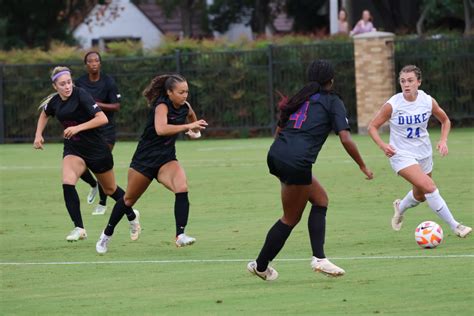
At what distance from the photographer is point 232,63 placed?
32438 millimetres

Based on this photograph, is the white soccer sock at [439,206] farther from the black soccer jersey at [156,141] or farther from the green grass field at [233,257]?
the black soccer jersey at [156,141]

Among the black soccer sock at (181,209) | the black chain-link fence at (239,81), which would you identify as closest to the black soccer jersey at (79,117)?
the black soccer sock at (181,209)

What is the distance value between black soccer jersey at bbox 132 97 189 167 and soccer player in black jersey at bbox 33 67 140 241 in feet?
2.85

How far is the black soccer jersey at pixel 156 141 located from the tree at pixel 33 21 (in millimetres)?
30726

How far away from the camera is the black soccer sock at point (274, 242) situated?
10.1 meters

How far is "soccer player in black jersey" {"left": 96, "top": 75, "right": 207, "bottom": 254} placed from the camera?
40.7 feet

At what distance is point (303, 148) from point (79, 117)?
4207 mm

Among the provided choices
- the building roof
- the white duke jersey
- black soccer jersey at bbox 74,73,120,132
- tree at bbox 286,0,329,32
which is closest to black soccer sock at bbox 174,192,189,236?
the white duke jersey

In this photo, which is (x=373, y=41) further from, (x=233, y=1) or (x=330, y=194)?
(x=233, y=1)

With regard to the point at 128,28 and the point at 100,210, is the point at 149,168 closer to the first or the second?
the point at 100,210

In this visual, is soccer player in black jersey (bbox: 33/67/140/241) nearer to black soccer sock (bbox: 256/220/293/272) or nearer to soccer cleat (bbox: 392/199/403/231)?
soccer cleat (bbox: 392/199/403/231)

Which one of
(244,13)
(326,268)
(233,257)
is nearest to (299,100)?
(326,268)

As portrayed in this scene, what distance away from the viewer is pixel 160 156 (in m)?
12.6

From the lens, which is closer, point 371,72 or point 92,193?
point 92,193
